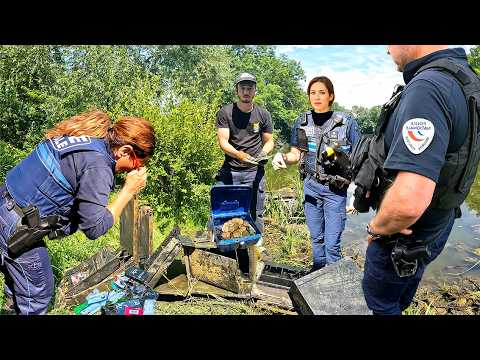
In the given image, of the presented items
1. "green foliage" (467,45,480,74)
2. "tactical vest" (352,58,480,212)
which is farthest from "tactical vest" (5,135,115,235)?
"green foliage" (467,45,480,74)

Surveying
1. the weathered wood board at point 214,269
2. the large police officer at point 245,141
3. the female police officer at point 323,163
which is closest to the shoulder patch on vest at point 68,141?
the weathered wood board at point 214,269

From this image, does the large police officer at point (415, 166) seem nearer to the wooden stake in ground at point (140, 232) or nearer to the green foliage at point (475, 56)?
the wooden stake in ground at point (140, 232)

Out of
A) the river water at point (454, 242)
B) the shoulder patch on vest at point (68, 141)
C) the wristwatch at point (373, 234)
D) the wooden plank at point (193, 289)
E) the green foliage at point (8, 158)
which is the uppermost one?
the shoulder patch on vest at point (68, 141)

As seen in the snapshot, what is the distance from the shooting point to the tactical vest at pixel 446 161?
2.27 m

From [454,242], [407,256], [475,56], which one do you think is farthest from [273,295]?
[475,56]

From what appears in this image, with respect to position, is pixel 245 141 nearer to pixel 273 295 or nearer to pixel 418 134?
pixel 273 295

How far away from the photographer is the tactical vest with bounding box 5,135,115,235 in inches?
109

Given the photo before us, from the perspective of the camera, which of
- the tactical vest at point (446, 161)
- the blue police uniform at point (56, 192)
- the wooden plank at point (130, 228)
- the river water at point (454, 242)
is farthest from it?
the river water at point (454, 242)

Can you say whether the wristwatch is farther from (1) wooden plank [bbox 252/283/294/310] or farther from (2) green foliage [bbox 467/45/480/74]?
(2) green foliage [bbox 467/45/480/74]

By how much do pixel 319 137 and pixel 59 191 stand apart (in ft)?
9.55

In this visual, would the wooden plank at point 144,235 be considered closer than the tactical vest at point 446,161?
No

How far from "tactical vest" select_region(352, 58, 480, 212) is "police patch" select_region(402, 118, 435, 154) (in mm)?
246

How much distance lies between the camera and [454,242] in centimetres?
717

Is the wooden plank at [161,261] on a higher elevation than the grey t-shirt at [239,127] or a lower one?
lower
